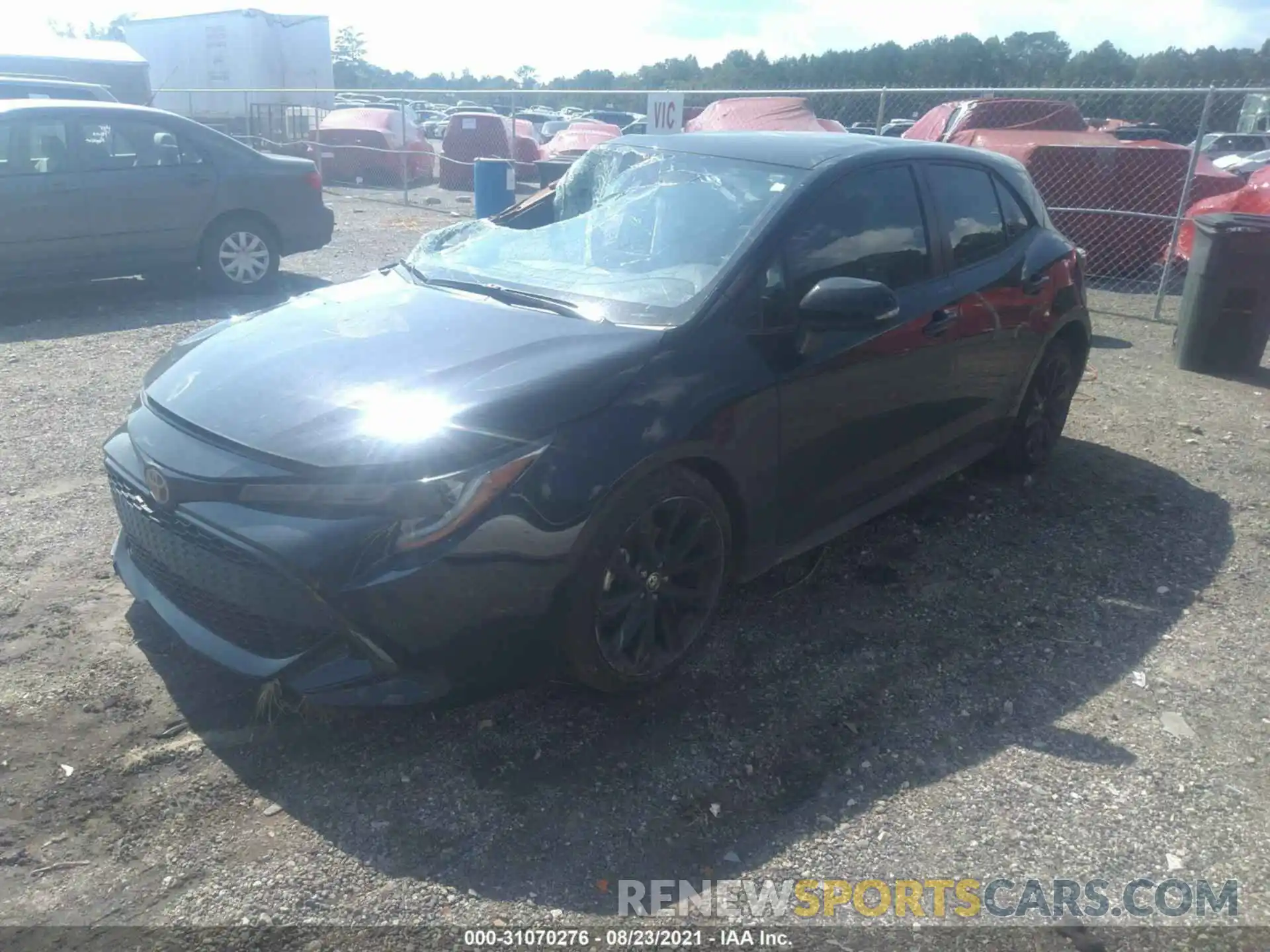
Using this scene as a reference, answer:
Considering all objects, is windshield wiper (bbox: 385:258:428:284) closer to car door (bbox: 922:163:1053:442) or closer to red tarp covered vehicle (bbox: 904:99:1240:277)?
car door (bbox: 922:163:1053:442)

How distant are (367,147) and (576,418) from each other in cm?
1999

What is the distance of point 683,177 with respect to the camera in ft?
13.6

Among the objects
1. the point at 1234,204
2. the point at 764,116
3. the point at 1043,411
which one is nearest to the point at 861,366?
the point at 1043,411

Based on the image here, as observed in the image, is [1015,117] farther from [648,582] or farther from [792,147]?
[648,582]

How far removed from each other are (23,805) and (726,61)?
64208mm

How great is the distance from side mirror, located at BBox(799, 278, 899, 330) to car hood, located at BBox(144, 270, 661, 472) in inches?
22.7

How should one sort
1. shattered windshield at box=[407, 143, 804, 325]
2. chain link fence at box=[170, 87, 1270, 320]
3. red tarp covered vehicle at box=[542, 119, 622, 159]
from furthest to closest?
red tarp covered vehicle at box=[542, 119, 622, 159], chain link fence at box=[170, 87, 1270, 320], shattered windshield at box=[407, 143, 804, 325]

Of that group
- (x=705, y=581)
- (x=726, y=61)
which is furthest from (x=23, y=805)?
(x=726, y=61)

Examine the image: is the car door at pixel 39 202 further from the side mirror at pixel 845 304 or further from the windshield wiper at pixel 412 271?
the side mirror at pixel 845 304

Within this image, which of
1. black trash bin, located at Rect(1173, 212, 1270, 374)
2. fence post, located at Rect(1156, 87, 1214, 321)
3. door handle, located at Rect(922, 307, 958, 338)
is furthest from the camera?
fence post, located at Rect(1156, 87, 1214, 321)

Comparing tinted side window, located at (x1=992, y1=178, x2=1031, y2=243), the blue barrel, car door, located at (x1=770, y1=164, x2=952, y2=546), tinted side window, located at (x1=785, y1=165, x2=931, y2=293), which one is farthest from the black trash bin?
the blue barrel

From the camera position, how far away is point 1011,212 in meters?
5.03

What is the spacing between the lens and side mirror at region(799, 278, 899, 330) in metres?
3.53

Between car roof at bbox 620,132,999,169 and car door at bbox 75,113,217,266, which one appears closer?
car roof at bbox 620,132,999,169
